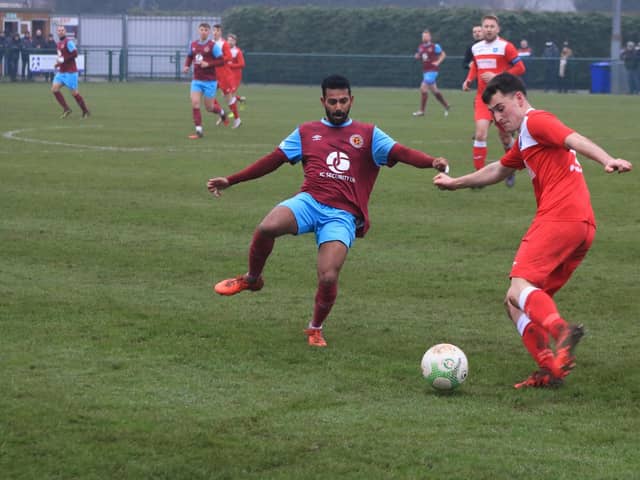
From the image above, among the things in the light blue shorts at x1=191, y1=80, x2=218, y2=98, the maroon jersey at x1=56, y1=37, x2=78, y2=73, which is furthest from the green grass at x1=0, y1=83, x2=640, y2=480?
the maroon jersey at x1=56, y1=37, x2=78, y2=73

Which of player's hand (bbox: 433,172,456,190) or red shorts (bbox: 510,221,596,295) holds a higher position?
player's hand (bbox: 433,172,456,190)

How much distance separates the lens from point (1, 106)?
30.5 meters

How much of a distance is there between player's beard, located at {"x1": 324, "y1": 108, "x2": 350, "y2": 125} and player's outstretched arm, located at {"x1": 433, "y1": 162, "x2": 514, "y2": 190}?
98cm

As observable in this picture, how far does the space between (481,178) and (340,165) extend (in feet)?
3.61

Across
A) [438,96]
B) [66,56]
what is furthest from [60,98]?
[438,96]

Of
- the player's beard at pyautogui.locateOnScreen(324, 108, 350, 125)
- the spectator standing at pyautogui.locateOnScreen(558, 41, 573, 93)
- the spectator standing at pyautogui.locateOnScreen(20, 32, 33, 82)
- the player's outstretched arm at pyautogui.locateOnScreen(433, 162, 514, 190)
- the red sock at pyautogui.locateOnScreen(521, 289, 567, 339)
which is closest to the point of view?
the red sock at pyautogui.locateOnScreen(521, 289, 567, 339)

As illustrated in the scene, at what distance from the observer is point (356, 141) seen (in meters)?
7.62

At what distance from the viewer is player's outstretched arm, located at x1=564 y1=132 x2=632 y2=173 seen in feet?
19.0

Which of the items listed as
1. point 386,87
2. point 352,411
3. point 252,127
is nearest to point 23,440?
point 352,411

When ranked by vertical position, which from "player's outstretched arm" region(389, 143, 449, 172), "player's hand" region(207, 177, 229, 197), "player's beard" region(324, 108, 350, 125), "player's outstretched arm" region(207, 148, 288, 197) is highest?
"player's beard" region(324, 108, 350, 125)

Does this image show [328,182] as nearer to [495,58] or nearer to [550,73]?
[495,58]

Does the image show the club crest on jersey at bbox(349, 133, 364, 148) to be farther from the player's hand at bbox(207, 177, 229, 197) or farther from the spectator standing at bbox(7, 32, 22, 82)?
the spectator standing at bbox(7, 32, 22, 82)

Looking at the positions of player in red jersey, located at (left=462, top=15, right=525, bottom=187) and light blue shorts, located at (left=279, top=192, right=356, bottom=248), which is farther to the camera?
player in red jersey, located at (left=462, top=15, right=525, bottom=187)

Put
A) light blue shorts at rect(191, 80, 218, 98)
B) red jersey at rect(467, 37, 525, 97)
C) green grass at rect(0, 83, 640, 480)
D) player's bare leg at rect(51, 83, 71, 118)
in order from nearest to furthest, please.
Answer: green grass at rect(0, 83, 640, 480)
red jersey at rect(467, 37, 525, 97)
light blue shorts at rect(191, 80, 218, 98)
player's bare leg at rect(51, 83, 71, 118)
